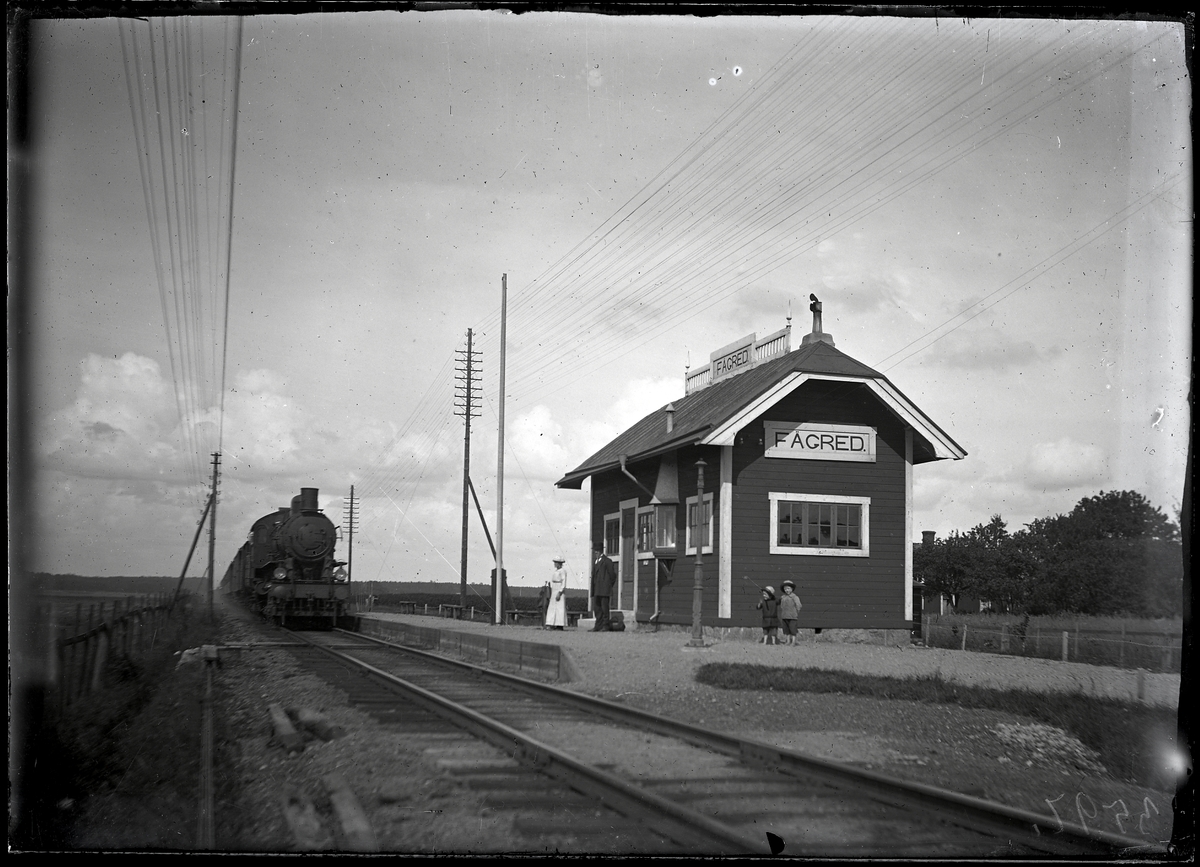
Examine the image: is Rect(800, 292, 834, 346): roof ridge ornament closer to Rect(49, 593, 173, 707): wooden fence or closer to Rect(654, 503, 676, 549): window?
Rect(654, 503, 676, 549): window

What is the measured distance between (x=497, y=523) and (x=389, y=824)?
24.3 metres

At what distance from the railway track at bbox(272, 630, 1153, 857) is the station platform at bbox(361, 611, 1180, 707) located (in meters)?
3.27

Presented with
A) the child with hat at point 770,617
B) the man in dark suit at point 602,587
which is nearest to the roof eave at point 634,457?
the man in dark suit at point 602,587

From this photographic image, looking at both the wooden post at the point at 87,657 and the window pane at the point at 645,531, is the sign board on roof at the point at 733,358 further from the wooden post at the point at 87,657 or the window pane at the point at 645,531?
the wooden post at the point at 87,657

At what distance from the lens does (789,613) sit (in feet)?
56.6

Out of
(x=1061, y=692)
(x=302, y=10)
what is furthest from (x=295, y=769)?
(x=1061, y=692)

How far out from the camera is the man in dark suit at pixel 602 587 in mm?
21609

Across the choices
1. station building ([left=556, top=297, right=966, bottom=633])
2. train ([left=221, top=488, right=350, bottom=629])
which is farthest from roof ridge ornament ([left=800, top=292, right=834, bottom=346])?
train ([left=221, top=488, right=350, bottom=629])

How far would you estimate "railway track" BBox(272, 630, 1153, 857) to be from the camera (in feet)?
16.2

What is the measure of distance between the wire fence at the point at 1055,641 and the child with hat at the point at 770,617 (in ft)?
11.0

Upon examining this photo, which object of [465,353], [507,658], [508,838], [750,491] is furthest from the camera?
[465,353]

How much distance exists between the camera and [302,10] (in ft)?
14.6

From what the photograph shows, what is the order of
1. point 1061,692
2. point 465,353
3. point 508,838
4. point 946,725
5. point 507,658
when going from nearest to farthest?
1. point 508,838
2. point 946,725
3. point 1061,692
4. point 507,658
5. point 465,353

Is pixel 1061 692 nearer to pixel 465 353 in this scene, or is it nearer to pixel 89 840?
pixel 89 840
